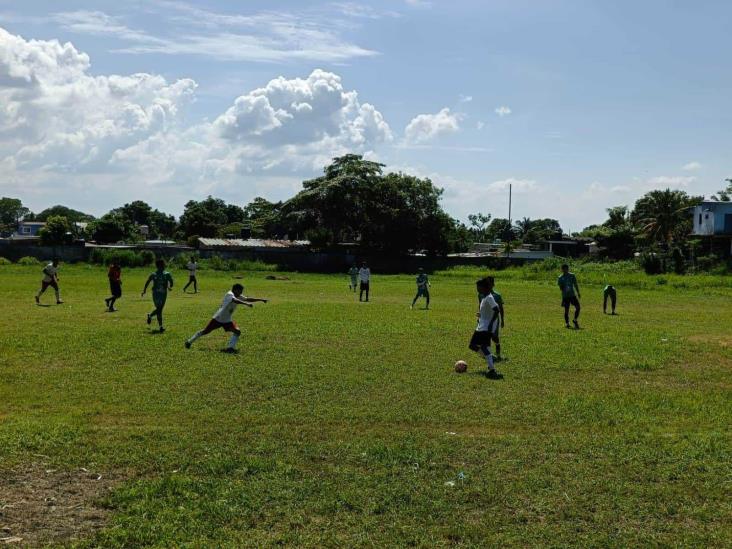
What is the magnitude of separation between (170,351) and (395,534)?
1131cm

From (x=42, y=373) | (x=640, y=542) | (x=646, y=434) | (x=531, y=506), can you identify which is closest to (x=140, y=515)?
(x=531, y=506)

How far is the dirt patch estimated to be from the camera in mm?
6758

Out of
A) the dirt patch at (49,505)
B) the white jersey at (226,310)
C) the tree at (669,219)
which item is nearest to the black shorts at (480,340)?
the white jersey at (226,310)

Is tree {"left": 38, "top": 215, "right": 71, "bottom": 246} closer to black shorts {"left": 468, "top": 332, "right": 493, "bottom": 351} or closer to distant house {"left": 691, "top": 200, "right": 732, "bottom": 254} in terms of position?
distant house {"left": 691, "top": 200, "right": 732, "bottom": 254}

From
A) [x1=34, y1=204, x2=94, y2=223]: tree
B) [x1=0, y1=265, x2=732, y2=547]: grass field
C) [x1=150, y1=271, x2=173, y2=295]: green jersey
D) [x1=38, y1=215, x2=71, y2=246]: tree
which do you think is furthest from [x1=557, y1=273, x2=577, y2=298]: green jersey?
[x1=34, y1=204, x2=94, y2=223]: tree

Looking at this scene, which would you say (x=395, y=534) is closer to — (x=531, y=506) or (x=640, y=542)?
(x=531, y=506)

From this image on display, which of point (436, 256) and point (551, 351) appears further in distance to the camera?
point (436, 256)

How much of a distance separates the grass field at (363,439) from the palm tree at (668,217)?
217 ft

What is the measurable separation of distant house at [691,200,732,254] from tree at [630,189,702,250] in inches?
321

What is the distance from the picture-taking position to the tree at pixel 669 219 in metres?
82.4

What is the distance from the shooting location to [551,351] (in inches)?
730

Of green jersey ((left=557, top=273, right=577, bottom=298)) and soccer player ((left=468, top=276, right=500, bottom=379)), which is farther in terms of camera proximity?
green jersey ((left=557, top=273, right=577, bottom=298))

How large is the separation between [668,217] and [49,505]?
273 feet

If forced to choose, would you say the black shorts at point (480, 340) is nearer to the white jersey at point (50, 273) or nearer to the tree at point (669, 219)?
the white jersey at point (50, 273)
